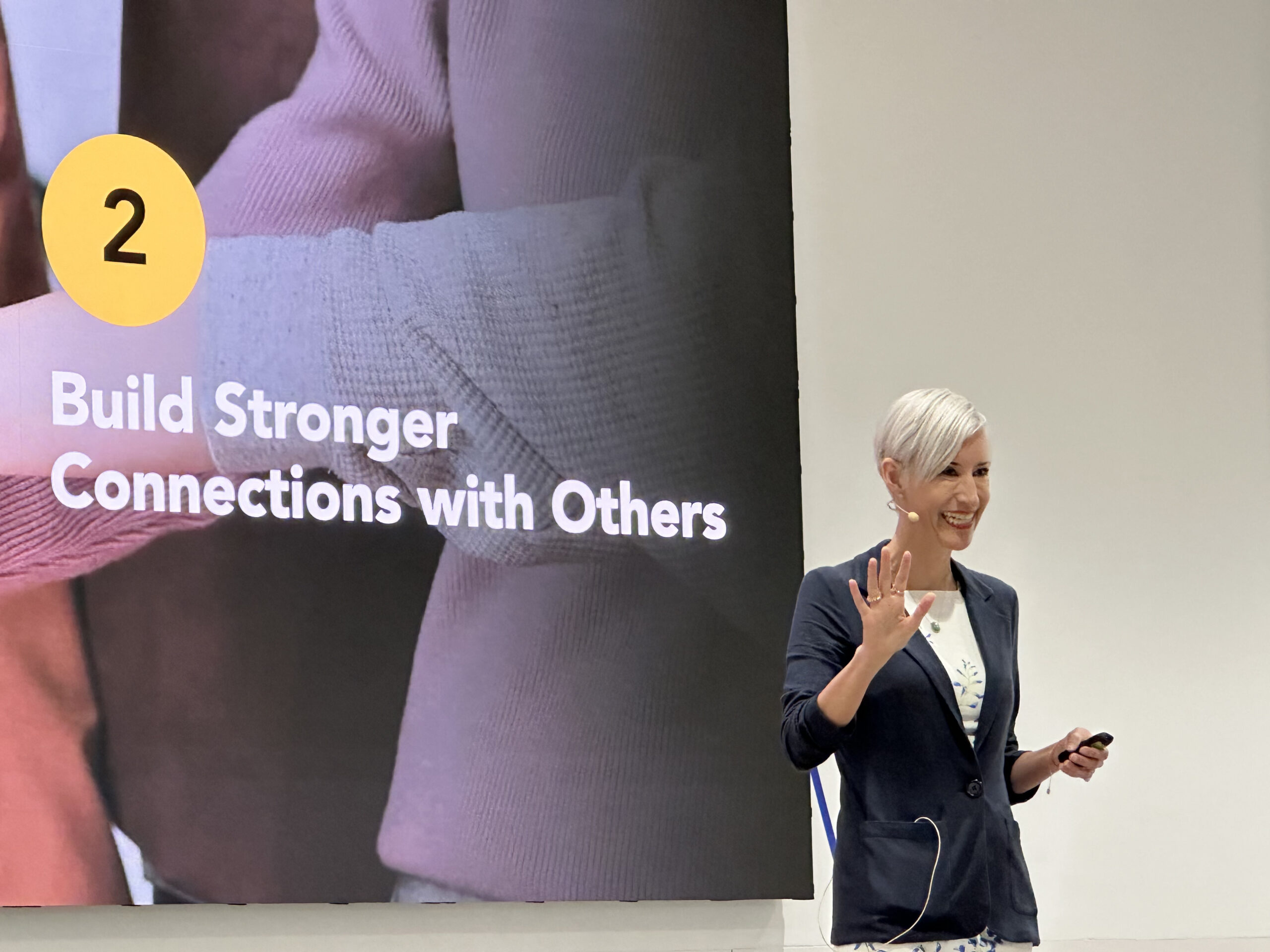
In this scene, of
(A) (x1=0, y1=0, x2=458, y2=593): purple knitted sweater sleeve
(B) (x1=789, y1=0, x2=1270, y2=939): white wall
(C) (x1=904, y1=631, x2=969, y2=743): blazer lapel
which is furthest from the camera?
(B) (x1=789, y1=0, x2=1270, y2=939): white wall

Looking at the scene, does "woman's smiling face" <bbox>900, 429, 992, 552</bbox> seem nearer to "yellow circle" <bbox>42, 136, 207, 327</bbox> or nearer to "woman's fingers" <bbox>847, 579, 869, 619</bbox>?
"woman's fingers" <bbox>847, 579, 869, 619</bbox>

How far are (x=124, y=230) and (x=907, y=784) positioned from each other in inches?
95.7

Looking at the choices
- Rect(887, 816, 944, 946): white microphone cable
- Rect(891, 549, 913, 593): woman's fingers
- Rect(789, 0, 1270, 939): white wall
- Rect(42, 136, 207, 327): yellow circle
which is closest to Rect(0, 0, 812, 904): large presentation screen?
Rect(42, 136, 207, 327): yellow circle

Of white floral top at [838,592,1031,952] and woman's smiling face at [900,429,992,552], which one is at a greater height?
woman's smiling face at [900,429,992,552]

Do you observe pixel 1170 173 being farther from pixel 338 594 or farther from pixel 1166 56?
pixel 338 594

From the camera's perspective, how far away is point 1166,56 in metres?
4.86

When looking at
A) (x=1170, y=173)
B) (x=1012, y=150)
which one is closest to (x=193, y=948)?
(x=1012, y=150)

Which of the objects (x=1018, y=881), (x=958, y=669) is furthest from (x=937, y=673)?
(x=1018, y=881)

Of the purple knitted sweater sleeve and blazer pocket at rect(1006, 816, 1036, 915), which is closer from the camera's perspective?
blazer pocket at rect(1006, 816, 1036, 915)

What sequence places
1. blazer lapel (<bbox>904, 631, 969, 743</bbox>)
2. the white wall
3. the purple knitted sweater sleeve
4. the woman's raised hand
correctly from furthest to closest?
the white wall, the purple knitted sweater sleeve, blazer lapel (<bbox>904, 631, 969, 743</bbox>), the woman's raised hand

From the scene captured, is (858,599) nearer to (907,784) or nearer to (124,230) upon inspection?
(907,784)

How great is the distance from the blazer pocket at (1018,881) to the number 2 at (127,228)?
247 cm

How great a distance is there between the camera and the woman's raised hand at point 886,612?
2.00 meters

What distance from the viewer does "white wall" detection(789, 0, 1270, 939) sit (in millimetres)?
4387
